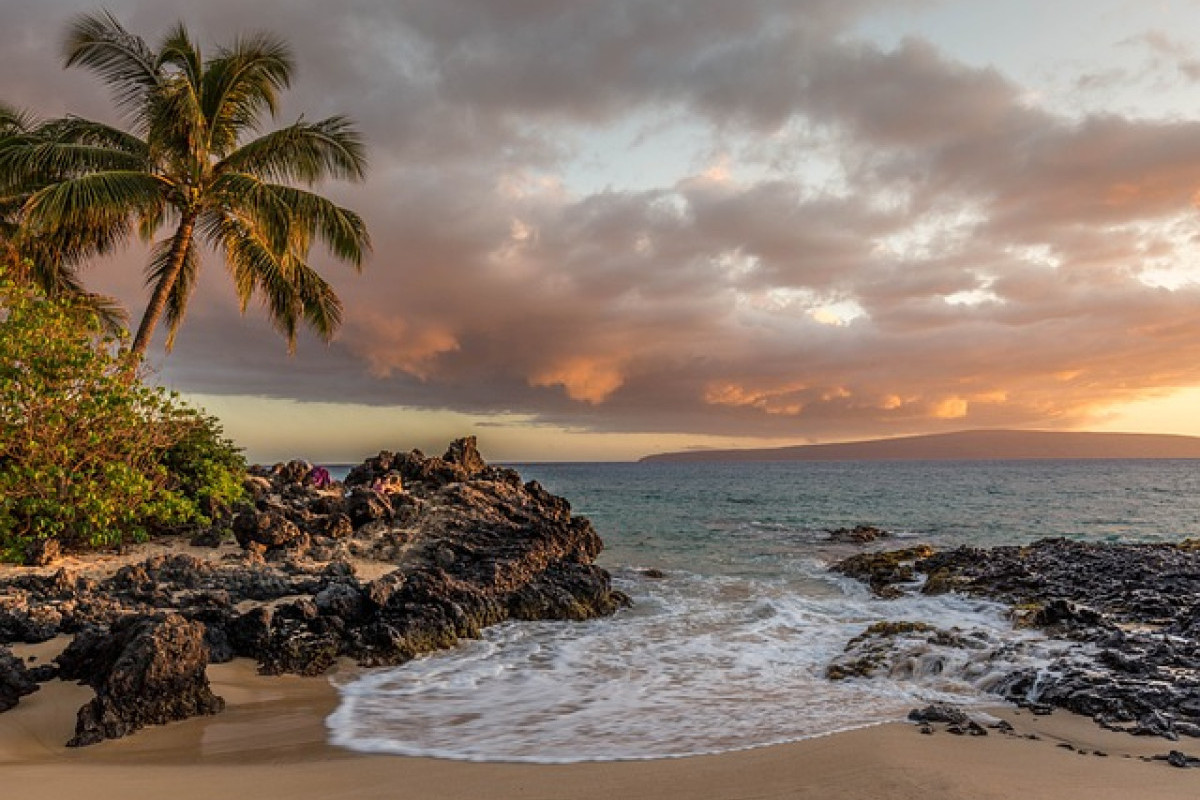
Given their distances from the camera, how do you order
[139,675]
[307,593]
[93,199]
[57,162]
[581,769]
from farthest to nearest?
1. [57,162]
2. [93,199]
3. [307,593]
4. [139,675]
5. [581,769]

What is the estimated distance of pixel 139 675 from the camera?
6.82 m

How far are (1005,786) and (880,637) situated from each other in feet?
19.4

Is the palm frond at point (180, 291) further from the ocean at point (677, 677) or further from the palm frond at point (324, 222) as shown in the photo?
the ocean at point (677, 677)

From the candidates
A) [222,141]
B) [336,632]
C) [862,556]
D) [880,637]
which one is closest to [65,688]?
[336,632]

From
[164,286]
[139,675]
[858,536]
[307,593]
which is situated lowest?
[858,536]

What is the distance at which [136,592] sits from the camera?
10859 mm

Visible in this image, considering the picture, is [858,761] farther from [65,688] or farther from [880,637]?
[65,688]

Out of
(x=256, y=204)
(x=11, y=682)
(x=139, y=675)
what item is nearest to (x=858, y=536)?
(x=256, y=204)

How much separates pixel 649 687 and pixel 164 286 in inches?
646

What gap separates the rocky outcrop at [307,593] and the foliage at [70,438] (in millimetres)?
1584

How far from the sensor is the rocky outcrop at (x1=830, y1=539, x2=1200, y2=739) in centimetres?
757

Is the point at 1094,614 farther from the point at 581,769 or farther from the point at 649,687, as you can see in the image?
the point at 581,769

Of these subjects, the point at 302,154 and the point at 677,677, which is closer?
the point at 677,677

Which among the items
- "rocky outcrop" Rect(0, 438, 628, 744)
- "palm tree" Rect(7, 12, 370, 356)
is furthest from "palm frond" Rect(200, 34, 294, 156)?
"rocky outcrop" Rect(0, 438, 628, 744)
